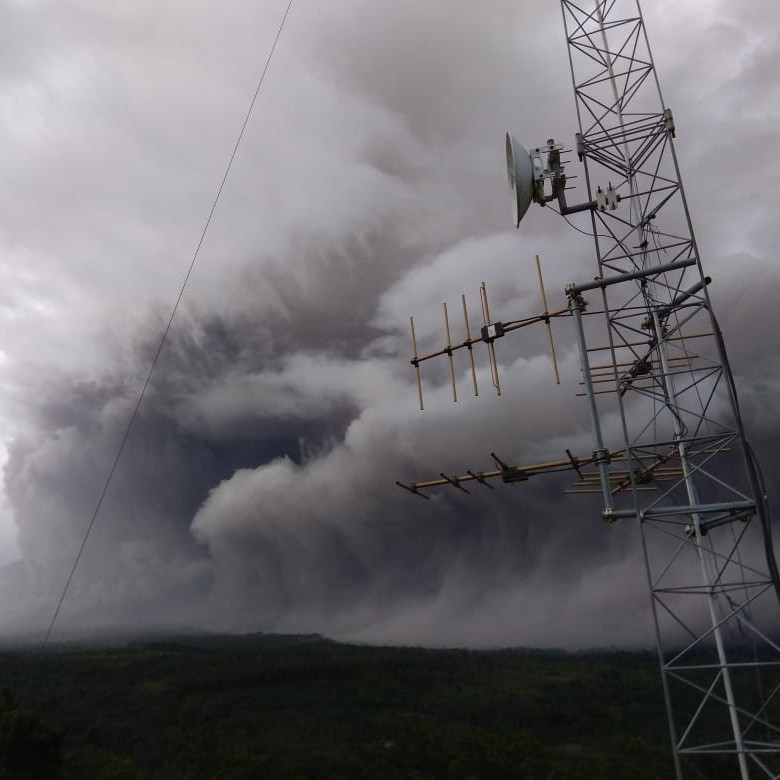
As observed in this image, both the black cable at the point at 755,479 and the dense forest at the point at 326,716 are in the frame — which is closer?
the black cable at the point at 755,479

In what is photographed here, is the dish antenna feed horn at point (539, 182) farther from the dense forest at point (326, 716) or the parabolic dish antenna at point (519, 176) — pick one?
the dense forest at point (326, 716)

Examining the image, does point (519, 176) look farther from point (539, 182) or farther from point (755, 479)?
point (755, 479)

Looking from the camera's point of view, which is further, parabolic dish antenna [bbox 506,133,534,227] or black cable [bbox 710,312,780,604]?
parabolic dish antenna [bbox 506,133,534,227]

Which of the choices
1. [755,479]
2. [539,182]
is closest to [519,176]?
[539,182]

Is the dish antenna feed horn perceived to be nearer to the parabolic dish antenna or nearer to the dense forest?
the parabolic dish antenna

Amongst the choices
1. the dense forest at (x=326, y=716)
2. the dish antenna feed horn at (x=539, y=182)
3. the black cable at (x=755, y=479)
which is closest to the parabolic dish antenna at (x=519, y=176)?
the dish antenna feed horn at (x=539, y=182)

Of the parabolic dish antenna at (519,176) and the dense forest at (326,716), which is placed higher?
the parabolic dish antenna at (519,176)

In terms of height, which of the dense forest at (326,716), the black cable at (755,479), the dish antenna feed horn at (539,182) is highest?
the dish antenna feed horn at (539,182)

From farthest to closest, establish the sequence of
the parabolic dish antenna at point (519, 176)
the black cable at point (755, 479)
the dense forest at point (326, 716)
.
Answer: the dense forest at point (326, 716), the parabolic dish antenna at point (519, 176), the black cable at point (755, 479)

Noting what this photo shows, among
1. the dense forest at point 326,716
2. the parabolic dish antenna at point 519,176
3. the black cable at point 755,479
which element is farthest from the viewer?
the dense forest at point 326,716

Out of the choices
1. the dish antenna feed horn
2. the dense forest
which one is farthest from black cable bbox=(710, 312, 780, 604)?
the dense forest
